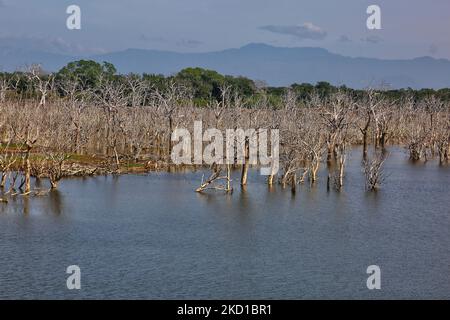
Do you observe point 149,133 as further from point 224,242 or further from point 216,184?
point 224,242

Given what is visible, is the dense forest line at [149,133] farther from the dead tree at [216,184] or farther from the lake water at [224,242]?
the lake water at [224,242]

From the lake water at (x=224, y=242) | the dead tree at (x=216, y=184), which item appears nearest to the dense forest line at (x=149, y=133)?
the dead tree at (x=216, y=184)

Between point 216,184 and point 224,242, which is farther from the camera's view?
point 216,184


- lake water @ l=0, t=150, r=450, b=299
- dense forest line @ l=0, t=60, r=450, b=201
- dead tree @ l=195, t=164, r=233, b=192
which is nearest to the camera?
lake water @ l=0, t=150, r=450, b=299

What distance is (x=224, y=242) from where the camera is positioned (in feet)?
110

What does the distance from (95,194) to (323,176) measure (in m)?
19.0

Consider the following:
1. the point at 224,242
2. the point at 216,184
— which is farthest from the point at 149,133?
the point at 224,242

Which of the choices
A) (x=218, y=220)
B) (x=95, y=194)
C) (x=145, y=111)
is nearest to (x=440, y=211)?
(x=218, y=220)

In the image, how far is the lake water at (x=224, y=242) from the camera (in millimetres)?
26609

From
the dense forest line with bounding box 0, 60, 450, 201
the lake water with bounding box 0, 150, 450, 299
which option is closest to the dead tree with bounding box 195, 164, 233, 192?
the dense forest line with bounding box 0, 60, 450, 201

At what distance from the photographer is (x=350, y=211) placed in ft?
137

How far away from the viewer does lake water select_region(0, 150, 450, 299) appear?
2661cm

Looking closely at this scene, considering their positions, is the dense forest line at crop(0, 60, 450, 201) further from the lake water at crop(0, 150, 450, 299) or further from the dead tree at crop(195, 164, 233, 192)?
the lake water at crop(0, 150, 450, 299)
